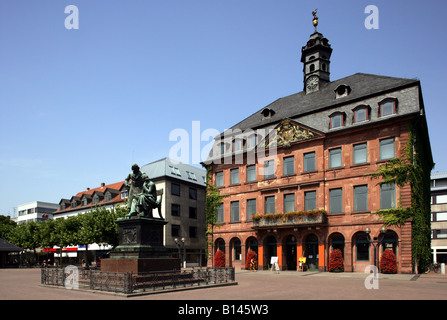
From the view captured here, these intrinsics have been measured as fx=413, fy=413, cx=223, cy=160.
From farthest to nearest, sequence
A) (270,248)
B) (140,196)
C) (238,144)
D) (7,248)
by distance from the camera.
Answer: (7,248)
(238,144)
(270,248)
(140,196)

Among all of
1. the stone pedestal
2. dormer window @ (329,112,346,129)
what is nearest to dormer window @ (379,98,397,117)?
dormer window @ (329,112,346,129)

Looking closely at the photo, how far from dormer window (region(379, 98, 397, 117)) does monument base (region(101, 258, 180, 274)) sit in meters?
24.5

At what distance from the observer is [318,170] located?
40.8m

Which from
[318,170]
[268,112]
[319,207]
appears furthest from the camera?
[268,112]

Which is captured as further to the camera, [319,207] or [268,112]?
[268,112]

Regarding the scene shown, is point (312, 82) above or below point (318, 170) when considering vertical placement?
above

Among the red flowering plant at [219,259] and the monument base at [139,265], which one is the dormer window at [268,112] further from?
the monument base at [139,265]

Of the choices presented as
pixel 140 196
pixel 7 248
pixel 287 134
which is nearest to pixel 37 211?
pixel 7 248

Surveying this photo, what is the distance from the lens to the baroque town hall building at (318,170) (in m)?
36.4

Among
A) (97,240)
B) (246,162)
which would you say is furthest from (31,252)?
(246,162)

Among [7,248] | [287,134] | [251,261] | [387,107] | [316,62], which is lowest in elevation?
[7,248]

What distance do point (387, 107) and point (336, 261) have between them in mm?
14632

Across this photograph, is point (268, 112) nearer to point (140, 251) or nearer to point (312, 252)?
point (312, 252)

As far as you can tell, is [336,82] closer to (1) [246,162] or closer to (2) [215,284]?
(1) [246,162]
